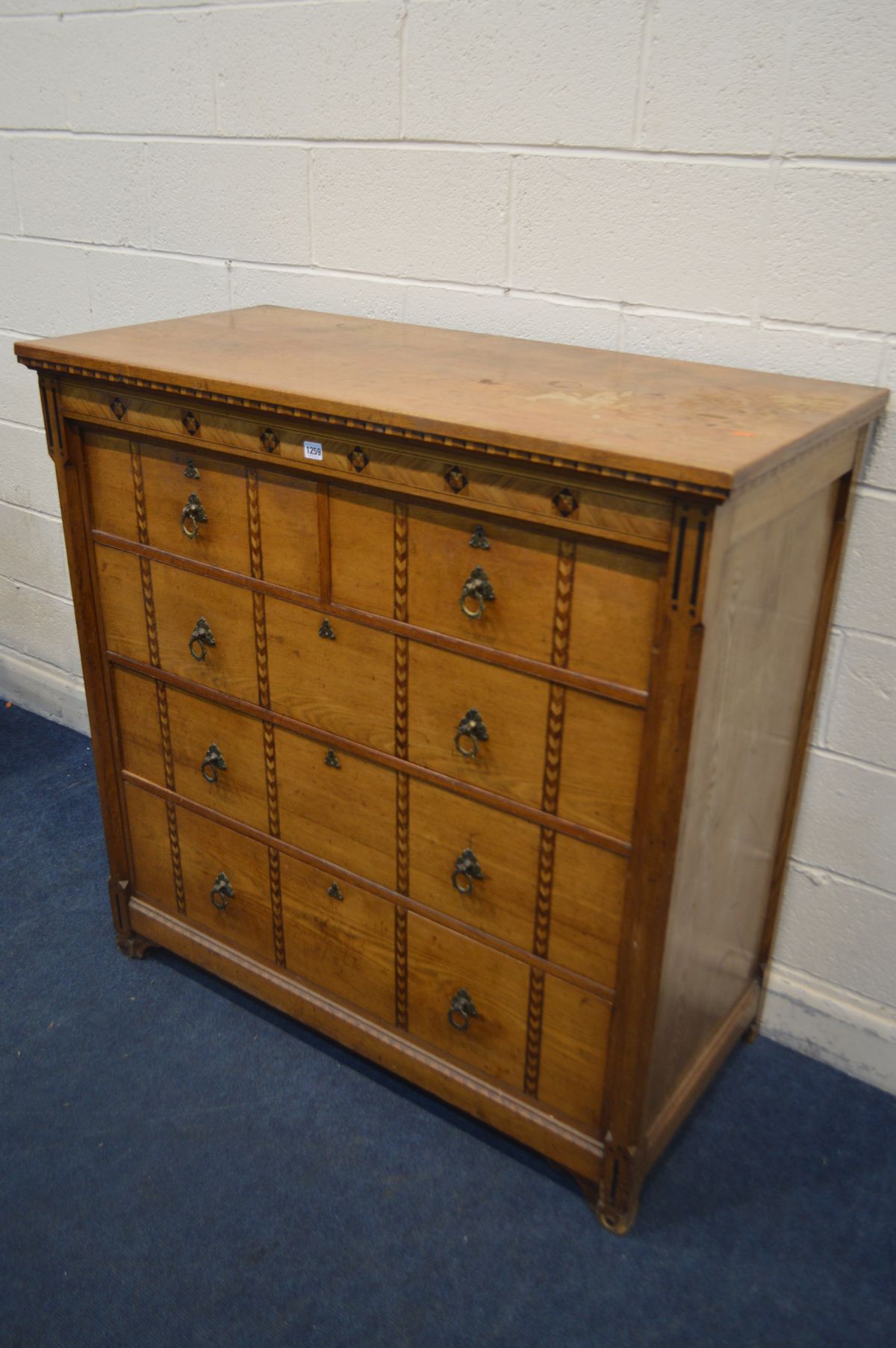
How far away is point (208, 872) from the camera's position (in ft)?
7.00

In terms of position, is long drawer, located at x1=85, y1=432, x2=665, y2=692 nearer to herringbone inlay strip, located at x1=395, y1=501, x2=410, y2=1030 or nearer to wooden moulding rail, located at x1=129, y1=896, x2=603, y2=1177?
herringbone inlay strip, located at x1=395, y1=501, x2=410, y2=1030

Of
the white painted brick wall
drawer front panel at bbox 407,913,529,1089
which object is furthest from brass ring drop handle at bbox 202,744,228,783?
the white painted brick wall

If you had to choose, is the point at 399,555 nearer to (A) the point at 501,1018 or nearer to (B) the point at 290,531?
(B) the point at 290,531

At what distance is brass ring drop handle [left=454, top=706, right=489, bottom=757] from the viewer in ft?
5.29

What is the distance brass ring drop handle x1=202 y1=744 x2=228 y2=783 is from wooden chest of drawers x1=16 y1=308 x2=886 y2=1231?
0.05 feet

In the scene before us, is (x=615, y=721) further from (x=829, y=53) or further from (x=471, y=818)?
(x=829, y=53)

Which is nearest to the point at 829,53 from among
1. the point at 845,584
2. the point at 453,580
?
the point at 845,584

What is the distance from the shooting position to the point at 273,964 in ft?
6.91

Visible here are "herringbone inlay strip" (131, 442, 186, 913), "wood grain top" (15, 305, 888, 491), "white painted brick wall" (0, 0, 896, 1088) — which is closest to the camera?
"wood grain top" (15, 305, 888, 491)

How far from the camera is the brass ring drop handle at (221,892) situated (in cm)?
211

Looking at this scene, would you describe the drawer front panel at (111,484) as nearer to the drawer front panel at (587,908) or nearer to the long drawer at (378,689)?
the long drawer at (378,689)

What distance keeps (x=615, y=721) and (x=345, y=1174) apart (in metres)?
0.92

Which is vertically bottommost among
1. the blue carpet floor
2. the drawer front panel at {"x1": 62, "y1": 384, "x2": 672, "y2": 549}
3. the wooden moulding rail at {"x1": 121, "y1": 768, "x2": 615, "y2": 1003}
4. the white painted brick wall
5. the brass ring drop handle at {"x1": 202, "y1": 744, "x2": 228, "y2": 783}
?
the blue carpet floor

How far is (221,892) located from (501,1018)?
618mm
